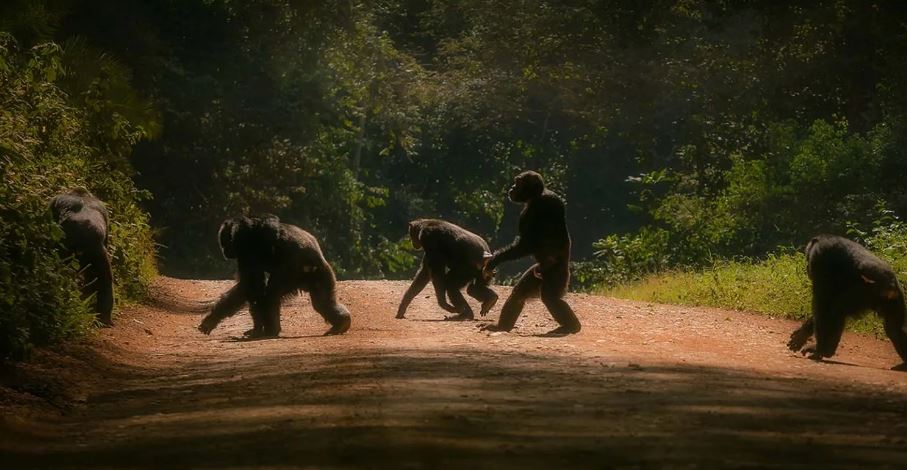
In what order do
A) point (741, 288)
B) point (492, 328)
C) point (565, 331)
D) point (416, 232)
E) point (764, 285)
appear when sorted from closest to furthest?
1. point (565, 331)
2. point (492, 328)
3. point (416, 232)
4. point (764, 285)
5. point (741, 288)

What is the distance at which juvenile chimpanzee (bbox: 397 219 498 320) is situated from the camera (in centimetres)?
1515

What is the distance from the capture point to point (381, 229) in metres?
46.9

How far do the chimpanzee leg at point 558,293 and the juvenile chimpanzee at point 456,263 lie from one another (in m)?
1.69

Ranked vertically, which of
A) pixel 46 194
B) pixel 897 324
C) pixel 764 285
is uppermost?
pixel 46 194

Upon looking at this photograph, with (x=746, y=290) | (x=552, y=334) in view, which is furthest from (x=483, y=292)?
(x=746, y=290)

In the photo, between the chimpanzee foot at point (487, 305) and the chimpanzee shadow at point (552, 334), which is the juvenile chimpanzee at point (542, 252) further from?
the chimpanzee foot at point (487, 305)

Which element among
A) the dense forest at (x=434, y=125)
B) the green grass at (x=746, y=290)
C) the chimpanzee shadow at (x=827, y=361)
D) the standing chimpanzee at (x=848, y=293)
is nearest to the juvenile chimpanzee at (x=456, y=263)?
the chimpanzee shadow at (x=827, y=361)

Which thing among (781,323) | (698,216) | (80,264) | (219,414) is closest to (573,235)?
(698,216)

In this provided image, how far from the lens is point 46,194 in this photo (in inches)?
536

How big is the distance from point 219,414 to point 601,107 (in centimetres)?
Result: 3398

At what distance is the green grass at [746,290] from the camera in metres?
18.4

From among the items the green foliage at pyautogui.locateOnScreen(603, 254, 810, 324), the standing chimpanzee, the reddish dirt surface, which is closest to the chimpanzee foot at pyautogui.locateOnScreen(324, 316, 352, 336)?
the reddish dirt surface

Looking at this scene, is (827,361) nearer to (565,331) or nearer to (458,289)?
(565,331)

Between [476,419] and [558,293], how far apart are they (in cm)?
615
